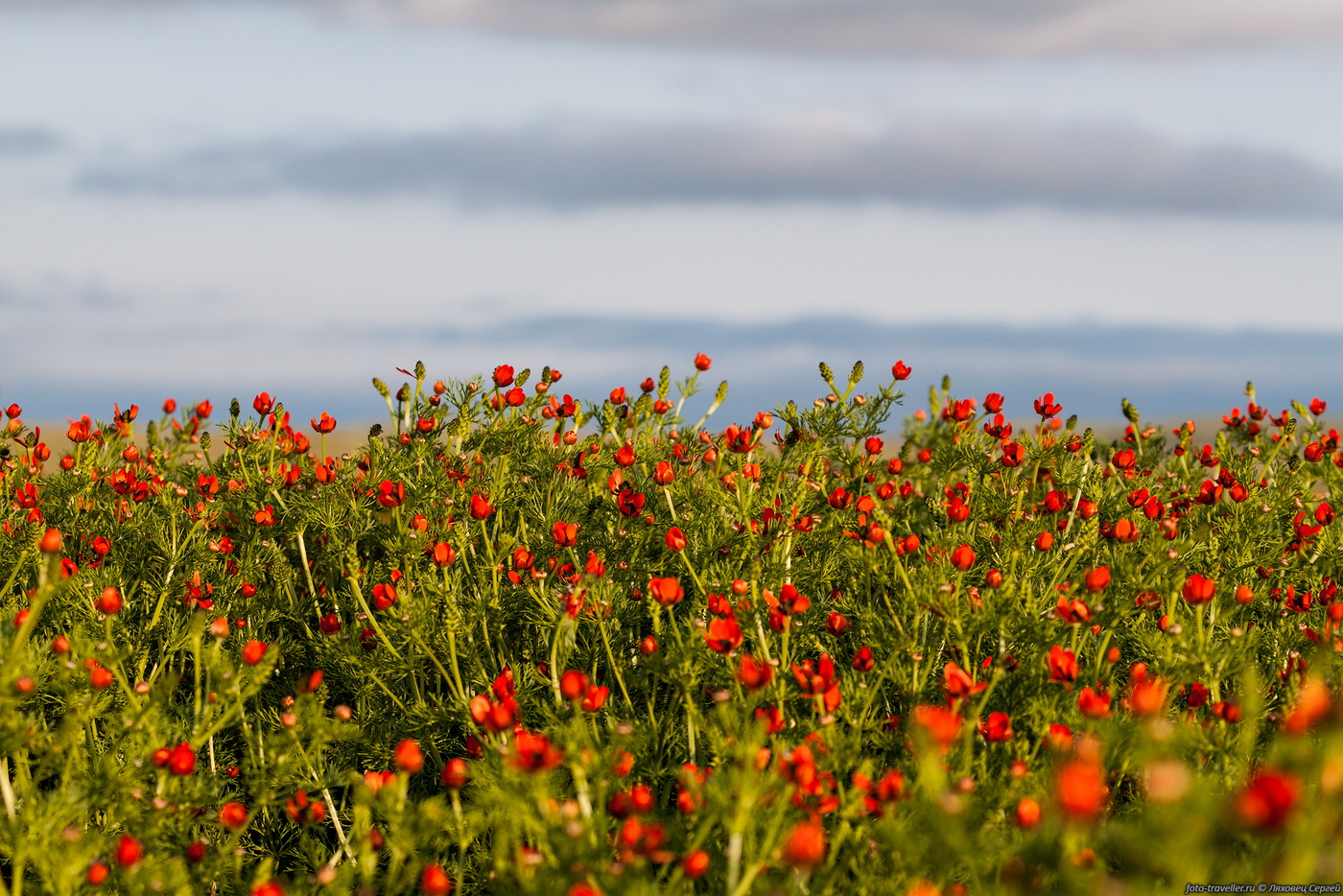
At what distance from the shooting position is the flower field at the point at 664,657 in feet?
8.82

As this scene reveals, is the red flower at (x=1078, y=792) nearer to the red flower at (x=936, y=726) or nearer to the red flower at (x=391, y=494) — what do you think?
the red flower at (x=936, y=726)

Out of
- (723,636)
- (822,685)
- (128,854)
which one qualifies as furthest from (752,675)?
(128,854)

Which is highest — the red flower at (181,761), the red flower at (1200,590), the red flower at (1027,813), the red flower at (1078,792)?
the red flower at (1200,590)

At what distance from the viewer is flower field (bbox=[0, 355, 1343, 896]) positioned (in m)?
2.69

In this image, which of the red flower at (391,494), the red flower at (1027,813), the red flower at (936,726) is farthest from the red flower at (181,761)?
the red flower at (1027,813)

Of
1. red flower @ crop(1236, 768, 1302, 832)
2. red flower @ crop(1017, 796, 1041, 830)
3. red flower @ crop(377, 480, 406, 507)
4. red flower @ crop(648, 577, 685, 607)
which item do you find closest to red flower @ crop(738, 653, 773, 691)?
red flower @ crop(648, 577, 685, 607)

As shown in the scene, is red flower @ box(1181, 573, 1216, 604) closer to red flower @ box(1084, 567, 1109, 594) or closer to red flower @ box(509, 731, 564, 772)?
red flower @ box(1084, 567, 1109, 594)

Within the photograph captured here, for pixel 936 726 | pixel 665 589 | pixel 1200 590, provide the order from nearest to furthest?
pixel 936 726, pixel 1200 590, pixel 665 589

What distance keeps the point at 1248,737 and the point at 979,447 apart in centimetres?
319

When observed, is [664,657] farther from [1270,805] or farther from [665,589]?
[1270,805]

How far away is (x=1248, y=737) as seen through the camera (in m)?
2.45

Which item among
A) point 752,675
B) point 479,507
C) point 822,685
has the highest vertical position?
point 479,507

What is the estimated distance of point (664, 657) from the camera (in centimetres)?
382

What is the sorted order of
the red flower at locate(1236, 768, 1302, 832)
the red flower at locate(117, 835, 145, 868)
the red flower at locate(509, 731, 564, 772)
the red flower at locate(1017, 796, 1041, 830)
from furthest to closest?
A: the red flower at locate(117, 835, 145, 868) → the red flower at locate(1017, 796, 1041, 830) → the red flower at locate(509, 731, 564, 772) → the red flower at locate(1236, 768, 1302, 832)
